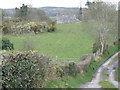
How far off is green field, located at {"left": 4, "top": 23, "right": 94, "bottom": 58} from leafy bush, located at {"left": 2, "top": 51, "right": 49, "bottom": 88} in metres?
15.3

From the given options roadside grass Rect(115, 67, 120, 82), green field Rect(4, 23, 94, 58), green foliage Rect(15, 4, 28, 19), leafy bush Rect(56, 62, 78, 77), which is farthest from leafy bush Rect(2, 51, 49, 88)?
green foliage Rect(15, 4, 28, 19)

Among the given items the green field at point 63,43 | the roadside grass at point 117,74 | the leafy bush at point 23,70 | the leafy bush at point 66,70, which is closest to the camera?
the leafy bush at point 23,70

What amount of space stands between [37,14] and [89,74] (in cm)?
5673

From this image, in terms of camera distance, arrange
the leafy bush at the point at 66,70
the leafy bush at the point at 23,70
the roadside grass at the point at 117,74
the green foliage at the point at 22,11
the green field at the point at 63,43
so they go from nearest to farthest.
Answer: the leafy bush at the point at 23,70 → the leafy bush at the point at 66,70 → the roadside grass at the point at 117,74 → the green field at the point at 63,43 → the green foliage at the point at 22,11

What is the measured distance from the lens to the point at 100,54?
1497 inches

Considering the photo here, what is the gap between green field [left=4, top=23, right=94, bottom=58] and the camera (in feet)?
128

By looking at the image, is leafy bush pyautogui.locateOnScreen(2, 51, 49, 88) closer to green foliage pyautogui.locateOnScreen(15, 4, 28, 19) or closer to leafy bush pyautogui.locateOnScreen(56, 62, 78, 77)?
leafy bush pyautogui.locateOnScreen(56, 62, 78, 77)

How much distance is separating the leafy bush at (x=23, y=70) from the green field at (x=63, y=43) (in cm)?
1534

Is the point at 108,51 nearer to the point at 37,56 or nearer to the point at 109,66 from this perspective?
the point at 109,66

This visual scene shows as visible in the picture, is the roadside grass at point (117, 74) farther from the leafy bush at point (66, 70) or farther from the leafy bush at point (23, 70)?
the leafy bush at point (23, 70)

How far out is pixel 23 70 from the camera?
1434 centimetres

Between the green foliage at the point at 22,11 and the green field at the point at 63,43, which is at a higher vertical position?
the green foliage at the point at 22,11

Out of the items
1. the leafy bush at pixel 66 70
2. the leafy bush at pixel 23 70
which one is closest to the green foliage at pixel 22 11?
the leafy bush at pixel 66 70

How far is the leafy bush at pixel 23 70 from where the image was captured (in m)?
13.7
